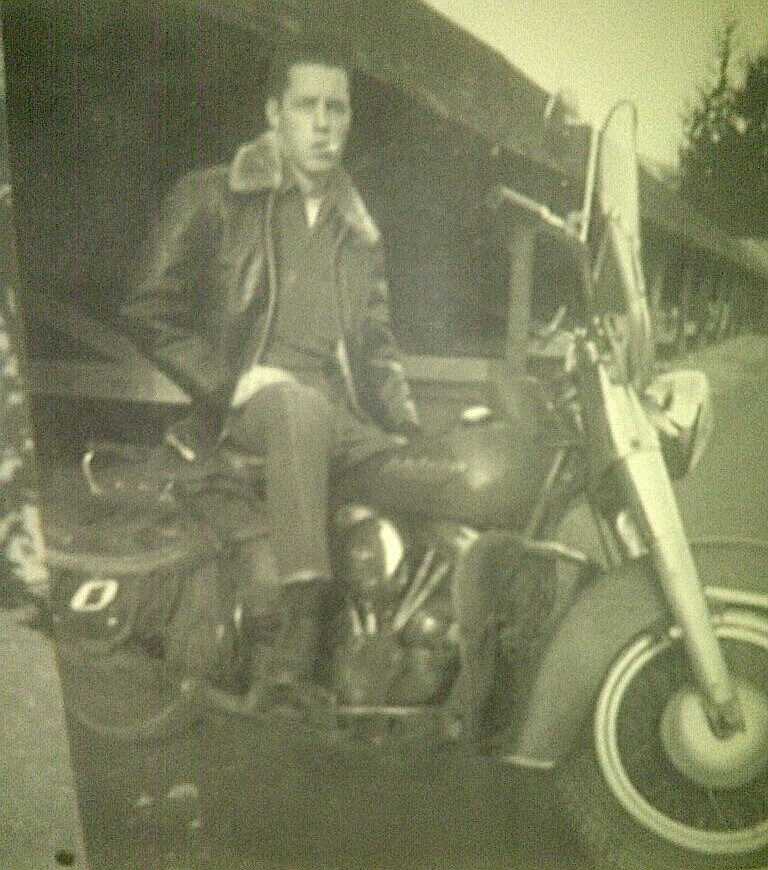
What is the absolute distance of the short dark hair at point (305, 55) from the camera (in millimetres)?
1538

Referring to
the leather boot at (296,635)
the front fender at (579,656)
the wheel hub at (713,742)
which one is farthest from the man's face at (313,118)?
the wheel hub at (713,742)

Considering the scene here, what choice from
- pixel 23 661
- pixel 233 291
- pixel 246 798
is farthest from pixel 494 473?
pixel 23 661

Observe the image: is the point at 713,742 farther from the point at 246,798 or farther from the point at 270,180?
the point at 270,180

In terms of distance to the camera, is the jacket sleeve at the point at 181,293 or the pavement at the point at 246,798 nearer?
the jacket sleeve at the point at 181,293

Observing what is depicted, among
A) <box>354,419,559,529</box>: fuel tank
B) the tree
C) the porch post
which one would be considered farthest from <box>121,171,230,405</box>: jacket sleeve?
the tree

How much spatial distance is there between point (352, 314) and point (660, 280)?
1.71 ft

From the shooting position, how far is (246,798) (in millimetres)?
1761

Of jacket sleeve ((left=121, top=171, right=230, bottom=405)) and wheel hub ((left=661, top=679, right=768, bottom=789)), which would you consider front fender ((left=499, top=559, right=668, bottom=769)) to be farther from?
jacket sleeve ((left=121, top=171, right=230, bottom=405))

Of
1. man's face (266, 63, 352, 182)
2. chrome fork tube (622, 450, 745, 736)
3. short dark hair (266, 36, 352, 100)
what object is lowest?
chrome fork tube (622, 450, 745, 736)

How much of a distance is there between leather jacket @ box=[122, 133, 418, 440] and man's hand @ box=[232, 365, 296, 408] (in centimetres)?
2

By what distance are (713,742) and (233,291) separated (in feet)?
3.76

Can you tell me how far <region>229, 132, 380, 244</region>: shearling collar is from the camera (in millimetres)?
1575

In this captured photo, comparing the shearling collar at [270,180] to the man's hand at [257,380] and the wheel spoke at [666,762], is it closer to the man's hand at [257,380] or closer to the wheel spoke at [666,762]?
the man's hand at [257,380]

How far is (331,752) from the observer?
1.72 m
